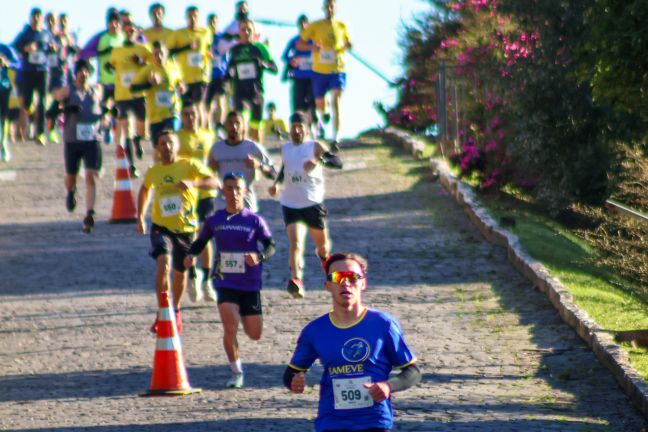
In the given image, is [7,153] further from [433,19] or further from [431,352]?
[431,352]

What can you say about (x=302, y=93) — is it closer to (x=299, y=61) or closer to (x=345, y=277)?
(x=299, y=61)

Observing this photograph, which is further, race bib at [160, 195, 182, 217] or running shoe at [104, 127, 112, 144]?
running shoe at [104, 127, 112, 144]

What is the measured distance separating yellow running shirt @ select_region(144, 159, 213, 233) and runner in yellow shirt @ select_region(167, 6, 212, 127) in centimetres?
901

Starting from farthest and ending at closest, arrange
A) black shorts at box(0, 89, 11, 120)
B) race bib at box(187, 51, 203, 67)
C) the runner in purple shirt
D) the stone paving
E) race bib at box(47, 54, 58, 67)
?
race bib at box(47, 54, 58, 67) < black shorts at box(0, 89, 11, 120) < race bib at box(187, 51, 203, 67) < the runner in purple shirt < the stone paving

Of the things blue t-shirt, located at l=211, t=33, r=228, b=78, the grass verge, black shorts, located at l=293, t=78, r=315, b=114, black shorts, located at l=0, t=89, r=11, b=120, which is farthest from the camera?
black shorts, located at l=0, t=89, r=11, b=120

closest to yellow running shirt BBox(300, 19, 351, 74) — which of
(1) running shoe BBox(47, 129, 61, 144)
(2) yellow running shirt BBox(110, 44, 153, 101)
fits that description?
(2) yellow running shirt BBox(110, 44, 153, 101)

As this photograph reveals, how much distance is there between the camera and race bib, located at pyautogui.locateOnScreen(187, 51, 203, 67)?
25.0 m

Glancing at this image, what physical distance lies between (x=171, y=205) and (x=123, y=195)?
6.41m

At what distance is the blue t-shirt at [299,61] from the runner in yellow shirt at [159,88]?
3.37 meters

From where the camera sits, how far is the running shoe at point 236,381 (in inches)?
526

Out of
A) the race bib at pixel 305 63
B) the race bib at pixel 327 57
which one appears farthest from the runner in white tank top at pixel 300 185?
the race bib at pixel 305 63

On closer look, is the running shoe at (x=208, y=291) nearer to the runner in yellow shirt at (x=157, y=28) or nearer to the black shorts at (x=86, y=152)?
the black shorts at (x=86, y=152)

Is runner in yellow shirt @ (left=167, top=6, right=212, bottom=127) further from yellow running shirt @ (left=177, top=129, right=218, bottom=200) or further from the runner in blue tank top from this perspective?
the runner in blue tank top

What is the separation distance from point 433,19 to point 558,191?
13.2 meters
